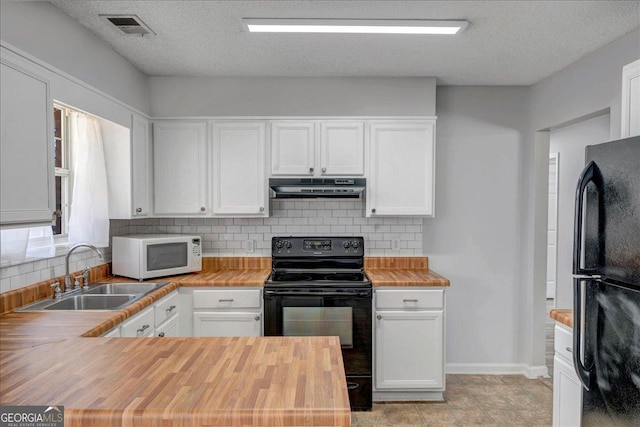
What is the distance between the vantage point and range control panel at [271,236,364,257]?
363cm

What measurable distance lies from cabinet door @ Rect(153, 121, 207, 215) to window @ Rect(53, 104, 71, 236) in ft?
2.27

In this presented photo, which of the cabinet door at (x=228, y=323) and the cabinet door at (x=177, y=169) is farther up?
the cabinet door at (x=177, y=169)

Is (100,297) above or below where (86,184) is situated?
below

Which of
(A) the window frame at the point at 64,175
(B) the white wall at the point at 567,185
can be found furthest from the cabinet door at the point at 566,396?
(B) the white wall at the point at 567,185

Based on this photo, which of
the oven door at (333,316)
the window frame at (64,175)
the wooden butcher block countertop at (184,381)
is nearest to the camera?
the wooden butcher block countertop at (184,381)

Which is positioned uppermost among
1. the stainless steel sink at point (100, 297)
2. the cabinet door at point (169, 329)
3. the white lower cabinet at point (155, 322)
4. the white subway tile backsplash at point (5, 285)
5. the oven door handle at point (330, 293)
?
the white subway tile backsplash at point (5, 285)

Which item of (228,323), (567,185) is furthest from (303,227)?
(567,185)

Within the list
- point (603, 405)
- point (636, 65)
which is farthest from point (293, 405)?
point (636, 65)

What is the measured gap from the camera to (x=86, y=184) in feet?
9.46

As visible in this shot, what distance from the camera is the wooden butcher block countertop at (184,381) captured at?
1.19m

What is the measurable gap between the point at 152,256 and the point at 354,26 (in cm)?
210

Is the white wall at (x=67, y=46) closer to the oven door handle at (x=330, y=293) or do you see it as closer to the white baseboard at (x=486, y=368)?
the oven door handle at (x=330, y=293)

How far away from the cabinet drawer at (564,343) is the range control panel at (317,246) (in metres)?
1.72

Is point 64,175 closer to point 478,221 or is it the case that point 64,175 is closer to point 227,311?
point 227,311
